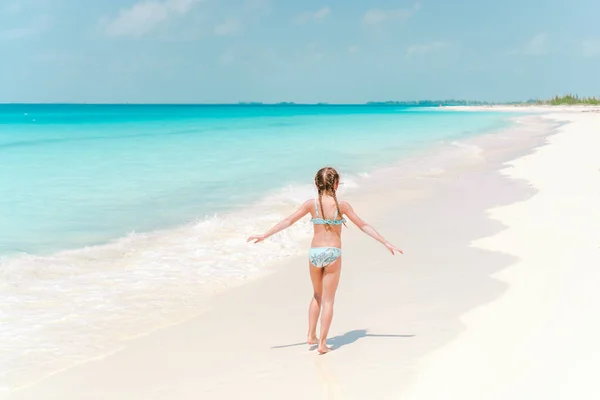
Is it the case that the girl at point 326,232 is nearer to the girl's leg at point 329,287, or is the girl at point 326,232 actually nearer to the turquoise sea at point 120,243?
the girl's leg at point 329,287

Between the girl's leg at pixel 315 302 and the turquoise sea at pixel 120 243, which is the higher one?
the girl's leg at pixel 315 302

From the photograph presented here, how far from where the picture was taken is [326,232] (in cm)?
523

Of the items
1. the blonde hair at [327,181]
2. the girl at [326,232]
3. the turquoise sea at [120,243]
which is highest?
the blonde hair at [327,181]

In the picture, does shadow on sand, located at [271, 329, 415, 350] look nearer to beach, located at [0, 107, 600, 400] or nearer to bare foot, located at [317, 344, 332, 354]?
beach, located at [0, 107, 600, 400]

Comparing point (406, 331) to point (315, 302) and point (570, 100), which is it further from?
point (570, 100)

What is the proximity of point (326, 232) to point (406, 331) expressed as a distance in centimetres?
130

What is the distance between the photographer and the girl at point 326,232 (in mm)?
5152

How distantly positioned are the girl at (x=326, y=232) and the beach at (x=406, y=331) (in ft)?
1.46

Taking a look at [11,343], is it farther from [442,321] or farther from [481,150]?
[481,150]

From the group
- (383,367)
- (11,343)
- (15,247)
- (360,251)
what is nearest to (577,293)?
(383,367)

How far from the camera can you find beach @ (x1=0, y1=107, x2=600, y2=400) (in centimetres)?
456

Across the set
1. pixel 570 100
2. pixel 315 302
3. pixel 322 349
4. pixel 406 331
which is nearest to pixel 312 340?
pixel 322 349

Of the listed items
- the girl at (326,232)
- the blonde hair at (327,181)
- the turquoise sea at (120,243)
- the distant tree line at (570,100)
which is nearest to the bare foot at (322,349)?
the girl at (326,232)

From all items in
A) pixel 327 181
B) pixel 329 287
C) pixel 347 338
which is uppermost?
pixel 327 181
